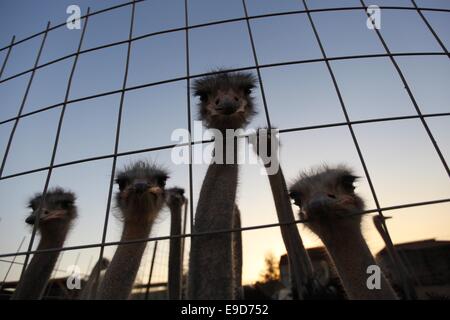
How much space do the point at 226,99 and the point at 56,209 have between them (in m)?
3.05

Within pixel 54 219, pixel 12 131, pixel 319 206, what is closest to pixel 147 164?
pixel 54 219

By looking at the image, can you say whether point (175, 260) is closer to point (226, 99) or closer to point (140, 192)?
point (140, 192)

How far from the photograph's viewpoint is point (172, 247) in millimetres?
4004

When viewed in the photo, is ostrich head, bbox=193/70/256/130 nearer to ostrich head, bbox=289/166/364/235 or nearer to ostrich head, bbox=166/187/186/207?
ostrich head, bbox=289/166/364/235

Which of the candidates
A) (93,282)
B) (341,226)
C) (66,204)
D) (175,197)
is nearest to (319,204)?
(341,226)

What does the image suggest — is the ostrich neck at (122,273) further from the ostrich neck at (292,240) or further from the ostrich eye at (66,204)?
the ostrich neck at (292,240)

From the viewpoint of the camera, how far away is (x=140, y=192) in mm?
3783

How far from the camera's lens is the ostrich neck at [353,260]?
2670 millimetres

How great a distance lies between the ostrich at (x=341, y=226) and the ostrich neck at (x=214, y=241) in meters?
0.63

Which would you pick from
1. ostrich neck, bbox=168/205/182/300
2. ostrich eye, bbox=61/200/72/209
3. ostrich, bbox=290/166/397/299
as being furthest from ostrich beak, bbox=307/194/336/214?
ostrich eye, bbox=61/200/72/209

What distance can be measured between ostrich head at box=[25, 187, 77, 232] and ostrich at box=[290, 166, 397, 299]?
323 cm
